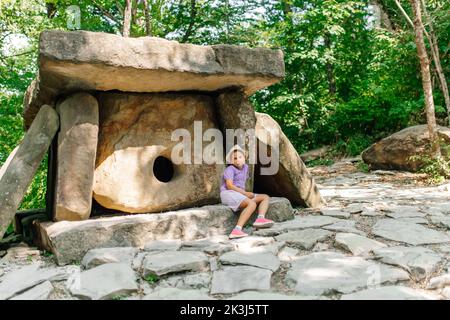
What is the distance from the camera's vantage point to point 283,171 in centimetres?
468

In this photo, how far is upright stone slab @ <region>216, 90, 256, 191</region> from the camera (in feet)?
14.5

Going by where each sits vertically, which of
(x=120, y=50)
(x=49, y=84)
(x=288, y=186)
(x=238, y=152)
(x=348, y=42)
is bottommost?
(x=288, y=186)

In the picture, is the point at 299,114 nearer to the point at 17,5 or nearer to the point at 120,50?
the point at 17,5

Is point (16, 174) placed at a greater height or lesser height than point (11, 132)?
lesser

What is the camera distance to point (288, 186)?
4.84 meters

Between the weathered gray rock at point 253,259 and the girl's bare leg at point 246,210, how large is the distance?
655 millimetres

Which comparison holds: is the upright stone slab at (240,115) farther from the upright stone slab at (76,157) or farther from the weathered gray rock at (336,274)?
the weathered gray rock at (336,274)

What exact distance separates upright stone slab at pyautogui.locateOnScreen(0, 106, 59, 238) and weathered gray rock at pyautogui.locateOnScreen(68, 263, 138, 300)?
122 centimetres

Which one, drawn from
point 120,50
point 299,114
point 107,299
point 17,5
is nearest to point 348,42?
point 299,114

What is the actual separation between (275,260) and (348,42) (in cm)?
1053

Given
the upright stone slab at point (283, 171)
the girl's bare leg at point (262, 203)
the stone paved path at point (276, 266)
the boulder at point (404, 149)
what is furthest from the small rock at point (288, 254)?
the boulder at point (404, 149)

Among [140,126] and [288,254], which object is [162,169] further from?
[288,254]

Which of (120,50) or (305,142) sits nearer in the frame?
(120,50)

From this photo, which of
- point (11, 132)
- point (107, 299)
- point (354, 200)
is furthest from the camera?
point (11, 132)
